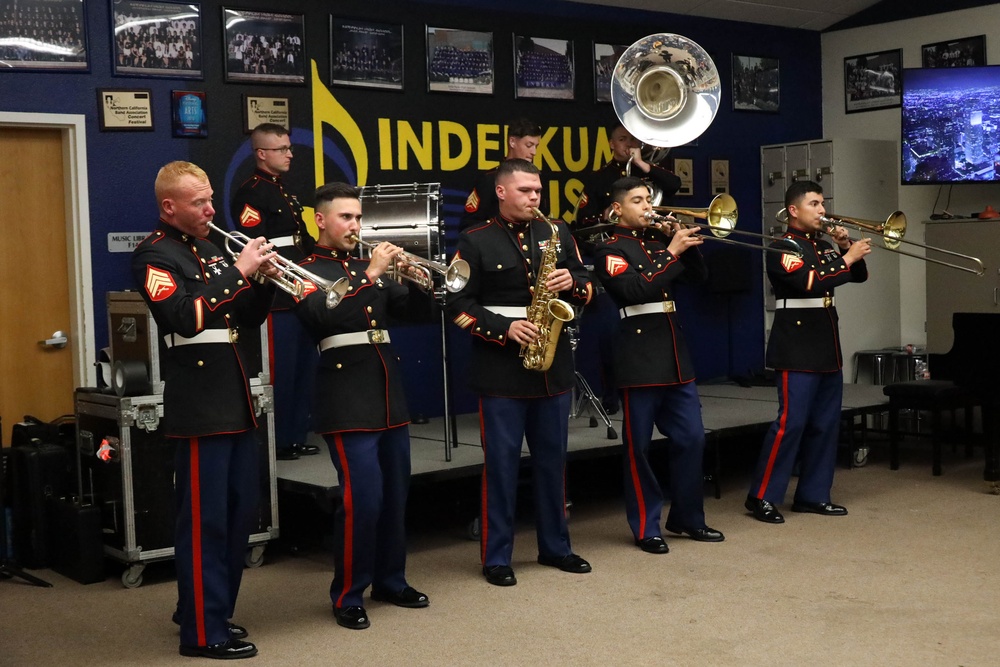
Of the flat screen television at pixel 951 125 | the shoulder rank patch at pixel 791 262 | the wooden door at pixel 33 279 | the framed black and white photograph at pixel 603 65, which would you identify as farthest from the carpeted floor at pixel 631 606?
the framed black and white photograph at pixel 603 65

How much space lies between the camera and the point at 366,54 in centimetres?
722

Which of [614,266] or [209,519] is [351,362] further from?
[614,266]

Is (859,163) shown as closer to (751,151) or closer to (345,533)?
(751,151)

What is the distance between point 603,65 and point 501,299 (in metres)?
3.91

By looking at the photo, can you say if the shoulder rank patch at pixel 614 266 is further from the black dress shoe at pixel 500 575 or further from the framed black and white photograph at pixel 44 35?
the framed black and white photograph at pixel 44 35

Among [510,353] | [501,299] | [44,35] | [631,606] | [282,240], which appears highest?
[44,35]

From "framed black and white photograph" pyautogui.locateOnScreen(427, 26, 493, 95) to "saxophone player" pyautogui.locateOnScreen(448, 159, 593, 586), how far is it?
2.78 m

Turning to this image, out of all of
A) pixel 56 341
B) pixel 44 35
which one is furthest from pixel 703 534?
pixel 44 35

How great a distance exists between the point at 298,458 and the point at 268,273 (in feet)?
7.39

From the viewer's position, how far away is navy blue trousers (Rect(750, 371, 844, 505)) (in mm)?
5941

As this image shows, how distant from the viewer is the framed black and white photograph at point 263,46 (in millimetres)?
6684

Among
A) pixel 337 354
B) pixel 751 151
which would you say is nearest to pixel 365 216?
pixel 337 354

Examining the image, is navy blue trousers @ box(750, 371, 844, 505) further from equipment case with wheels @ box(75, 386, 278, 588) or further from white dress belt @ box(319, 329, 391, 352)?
equipment case with wheels @ box(75, 386, 278, 588)

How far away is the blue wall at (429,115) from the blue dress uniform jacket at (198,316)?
247 centimetres
